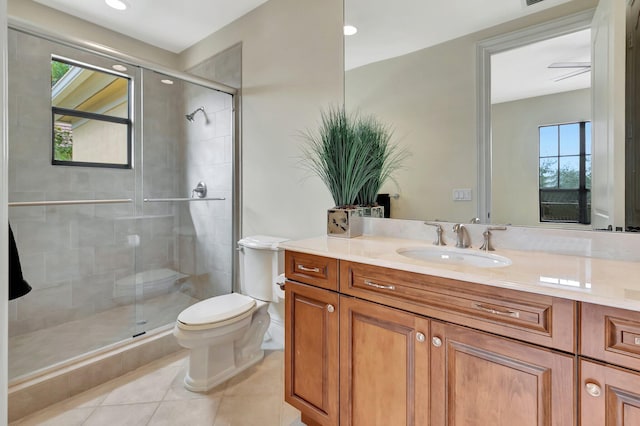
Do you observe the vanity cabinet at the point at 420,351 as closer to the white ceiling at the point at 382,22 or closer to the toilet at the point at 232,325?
the toilet at the point at 232,325

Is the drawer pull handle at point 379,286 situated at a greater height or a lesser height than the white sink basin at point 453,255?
lesser

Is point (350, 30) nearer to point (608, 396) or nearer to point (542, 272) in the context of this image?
point (542, 272)

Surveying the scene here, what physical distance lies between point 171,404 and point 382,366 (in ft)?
4.02

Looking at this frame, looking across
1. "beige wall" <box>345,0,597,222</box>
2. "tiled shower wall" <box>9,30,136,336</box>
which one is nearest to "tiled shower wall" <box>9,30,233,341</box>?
"tiled shower wall" <box>9,30,136,336</box>

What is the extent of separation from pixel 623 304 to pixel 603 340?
113 millimetres

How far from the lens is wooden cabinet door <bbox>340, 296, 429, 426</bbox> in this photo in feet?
3.50

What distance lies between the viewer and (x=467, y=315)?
3.17 ft

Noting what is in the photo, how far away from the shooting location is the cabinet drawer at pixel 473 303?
823mm

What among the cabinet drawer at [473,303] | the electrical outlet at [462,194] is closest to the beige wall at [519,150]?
the electrical outlet at [462,194]

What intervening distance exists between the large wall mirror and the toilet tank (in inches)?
33.0

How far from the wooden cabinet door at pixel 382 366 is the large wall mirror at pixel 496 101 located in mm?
670

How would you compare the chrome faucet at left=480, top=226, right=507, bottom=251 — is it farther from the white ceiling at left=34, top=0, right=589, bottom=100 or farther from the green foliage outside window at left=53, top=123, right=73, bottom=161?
the green foliage outside window at left=53, top=123, right=73, bottom=161

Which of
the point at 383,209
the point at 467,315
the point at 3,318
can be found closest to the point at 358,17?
the point at 383,209

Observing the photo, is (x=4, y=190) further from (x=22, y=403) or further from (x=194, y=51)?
(x=194, y=51)
